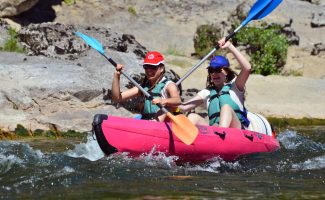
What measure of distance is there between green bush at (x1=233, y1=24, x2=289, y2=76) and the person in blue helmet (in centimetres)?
726

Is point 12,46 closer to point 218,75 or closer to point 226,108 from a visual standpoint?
point 218,75

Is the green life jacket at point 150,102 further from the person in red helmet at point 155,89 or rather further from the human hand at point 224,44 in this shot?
the human hand at point 224,44

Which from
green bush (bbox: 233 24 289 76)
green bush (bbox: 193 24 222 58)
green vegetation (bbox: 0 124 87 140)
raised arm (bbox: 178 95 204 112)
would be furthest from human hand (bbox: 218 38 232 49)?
green bush (bbox: 193 24 222 58)

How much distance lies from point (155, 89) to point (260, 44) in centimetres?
844

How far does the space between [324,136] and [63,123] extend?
11.4ft

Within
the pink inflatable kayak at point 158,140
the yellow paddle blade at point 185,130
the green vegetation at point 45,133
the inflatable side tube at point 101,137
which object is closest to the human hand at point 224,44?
the pink inflatable kayak at point 158,140

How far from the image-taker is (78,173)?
6.01 metres

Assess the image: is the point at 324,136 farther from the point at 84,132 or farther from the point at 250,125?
the point at 84,132

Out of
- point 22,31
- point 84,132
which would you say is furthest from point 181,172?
point 22,31

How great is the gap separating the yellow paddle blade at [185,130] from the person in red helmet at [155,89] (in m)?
0.31

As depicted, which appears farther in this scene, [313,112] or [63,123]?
[313,112]

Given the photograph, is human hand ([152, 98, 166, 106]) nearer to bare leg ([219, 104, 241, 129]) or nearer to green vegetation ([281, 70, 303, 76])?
bare leg ([219, 104, 241, 129])

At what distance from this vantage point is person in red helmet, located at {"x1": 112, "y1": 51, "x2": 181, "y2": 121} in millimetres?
7105

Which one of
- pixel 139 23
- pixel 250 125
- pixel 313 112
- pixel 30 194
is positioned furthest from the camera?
pixel 139 23
